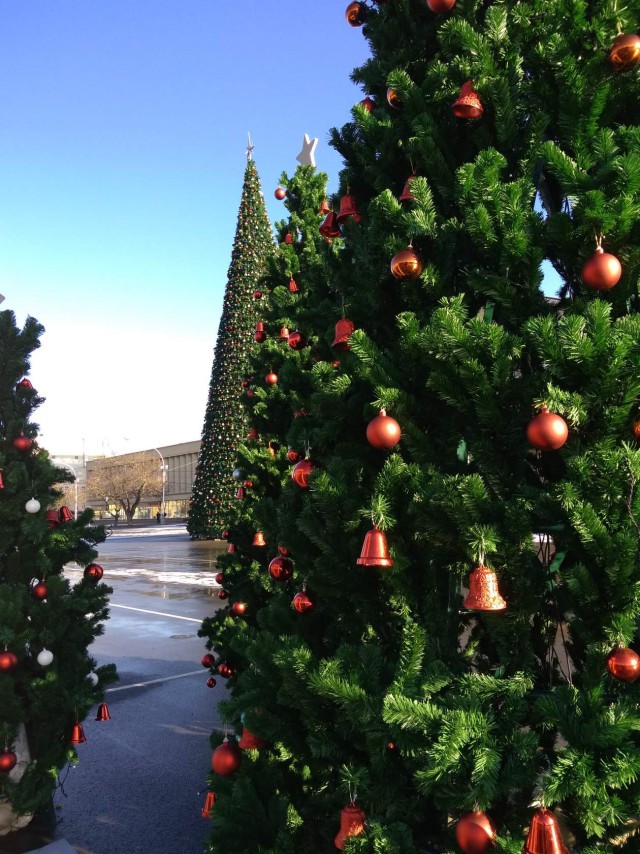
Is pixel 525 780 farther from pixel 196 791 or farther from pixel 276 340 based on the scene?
pixel 276 340

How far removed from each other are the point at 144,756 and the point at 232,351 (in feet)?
65.9

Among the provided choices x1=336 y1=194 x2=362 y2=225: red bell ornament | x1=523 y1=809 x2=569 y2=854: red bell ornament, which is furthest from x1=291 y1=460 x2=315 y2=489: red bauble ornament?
x1=523 y1=809 x2=569 y2=854: red bell ornament

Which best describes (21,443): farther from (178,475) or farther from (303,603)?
(178,475)

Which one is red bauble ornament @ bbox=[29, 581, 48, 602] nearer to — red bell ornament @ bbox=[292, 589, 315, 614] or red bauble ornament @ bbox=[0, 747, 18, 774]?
red bauble ornament @ bbox=[0, 747, 18, 774]

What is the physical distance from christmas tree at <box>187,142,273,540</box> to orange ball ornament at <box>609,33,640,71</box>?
71.1 feet

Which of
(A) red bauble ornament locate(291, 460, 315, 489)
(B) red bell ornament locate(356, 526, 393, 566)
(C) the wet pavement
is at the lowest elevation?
(C) the wet pavement

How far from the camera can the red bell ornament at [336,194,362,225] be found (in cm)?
249

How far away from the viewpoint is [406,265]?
199 centimetres

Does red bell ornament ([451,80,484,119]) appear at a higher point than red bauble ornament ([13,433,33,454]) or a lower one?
higher

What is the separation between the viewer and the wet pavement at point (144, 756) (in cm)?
421

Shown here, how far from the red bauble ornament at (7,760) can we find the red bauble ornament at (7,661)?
1.64 feet

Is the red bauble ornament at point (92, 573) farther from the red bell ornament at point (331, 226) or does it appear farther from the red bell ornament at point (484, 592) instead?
the red bell ornament at point (484, 592)

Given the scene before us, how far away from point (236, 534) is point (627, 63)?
488 cm

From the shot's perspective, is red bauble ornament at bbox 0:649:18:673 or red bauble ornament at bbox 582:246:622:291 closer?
red bauble ornament at bbox 582:246:622:291
